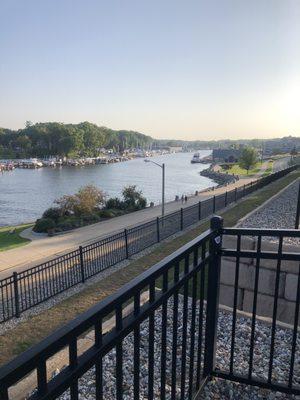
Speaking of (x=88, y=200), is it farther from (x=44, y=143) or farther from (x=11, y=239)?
(x=44, y=143)

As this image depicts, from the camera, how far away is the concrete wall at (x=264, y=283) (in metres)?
6.92

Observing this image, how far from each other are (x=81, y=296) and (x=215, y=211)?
1544cm

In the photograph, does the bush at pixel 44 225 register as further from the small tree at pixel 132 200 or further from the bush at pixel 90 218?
the small tree at pixel 132 200

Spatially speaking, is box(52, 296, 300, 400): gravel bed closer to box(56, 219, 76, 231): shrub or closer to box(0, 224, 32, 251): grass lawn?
box(0, 224, 32, 251): grass lawn

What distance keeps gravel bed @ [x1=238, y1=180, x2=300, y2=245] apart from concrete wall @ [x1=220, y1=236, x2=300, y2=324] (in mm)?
1467

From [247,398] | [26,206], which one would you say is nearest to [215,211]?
[247,398]

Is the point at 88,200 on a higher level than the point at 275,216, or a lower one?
lower

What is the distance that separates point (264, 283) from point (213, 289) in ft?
13.8

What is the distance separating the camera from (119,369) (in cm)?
195

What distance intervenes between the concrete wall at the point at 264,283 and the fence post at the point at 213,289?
141 inches

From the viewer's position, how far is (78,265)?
493 inches

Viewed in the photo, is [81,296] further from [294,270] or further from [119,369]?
[119,369]

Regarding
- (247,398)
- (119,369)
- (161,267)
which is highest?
(161,267)

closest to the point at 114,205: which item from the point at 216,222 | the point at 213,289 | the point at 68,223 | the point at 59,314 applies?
the point at 68,223
